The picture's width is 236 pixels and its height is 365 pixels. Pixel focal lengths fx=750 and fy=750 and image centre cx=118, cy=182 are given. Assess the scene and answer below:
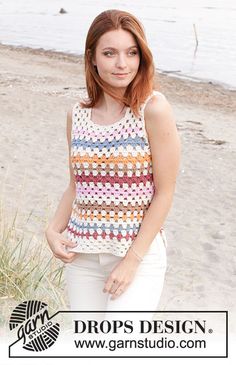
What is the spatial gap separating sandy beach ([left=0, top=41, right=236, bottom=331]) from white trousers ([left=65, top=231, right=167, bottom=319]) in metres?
2.12

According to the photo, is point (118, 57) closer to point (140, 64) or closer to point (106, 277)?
point (140, 64)

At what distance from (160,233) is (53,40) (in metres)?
26.6

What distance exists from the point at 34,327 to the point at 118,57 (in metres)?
1.22

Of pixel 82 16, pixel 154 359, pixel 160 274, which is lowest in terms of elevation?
pixel 82 16

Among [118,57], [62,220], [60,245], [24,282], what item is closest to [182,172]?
[24,282]

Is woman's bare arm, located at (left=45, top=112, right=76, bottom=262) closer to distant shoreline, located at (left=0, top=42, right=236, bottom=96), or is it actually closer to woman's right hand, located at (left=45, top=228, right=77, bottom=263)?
woman's right hand, located at (left=45, top=228, right=77, bottom=263)

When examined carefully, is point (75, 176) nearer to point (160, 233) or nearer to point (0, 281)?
point (160, 233)

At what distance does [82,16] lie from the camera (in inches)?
1561

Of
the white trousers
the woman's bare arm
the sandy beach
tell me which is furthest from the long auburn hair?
the sandy beach

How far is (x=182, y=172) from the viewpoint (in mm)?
9492

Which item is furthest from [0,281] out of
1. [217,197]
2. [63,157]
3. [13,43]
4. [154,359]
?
[13,43]

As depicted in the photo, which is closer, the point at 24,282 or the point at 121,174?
the point at 121,174

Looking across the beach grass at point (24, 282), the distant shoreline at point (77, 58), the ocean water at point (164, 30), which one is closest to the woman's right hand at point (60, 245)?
the beach grass at point (24, 282)

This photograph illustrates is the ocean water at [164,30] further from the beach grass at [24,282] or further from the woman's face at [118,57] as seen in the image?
the woman's face at [118,57]
